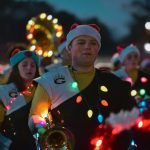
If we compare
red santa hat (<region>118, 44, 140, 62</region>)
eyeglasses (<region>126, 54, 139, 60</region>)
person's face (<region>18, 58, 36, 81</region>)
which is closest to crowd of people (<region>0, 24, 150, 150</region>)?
person's face (<region>18, 58, 36, 81</region>)

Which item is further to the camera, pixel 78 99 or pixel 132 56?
pixel 132 56

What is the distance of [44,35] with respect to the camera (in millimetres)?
12891

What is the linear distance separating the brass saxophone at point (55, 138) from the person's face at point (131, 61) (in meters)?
4.70

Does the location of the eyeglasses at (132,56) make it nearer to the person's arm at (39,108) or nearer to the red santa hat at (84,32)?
the red santa hat at (84,32)

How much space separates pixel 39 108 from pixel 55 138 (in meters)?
0.48

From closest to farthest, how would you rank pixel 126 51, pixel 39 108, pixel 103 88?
pixel 39 108 → pixel 103 88 → pixel 126 51

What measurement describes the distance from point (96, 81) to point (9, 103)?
1.84m

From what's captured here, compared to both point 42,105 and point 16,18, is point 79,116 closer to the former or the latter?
point 42,105

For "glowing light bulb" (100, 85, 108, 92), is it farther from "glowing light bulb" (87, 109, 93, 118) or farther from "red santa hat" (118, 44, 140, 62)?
"red santa hat" (118, 44, 140, 62)

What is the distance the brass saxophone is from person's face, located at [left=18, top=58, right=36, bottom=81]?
256 cm

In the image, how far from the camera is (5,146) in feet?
22.2

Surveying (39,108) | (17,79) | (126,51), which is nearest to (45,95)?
(39,108)

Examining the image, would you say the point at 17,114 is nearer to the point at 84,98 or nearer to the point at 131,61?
the point at 84,98

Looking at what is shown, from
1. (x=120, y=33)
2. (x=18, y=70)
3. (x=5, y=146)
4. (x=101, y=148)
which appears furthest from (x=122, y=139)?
(x=120, y=33)
